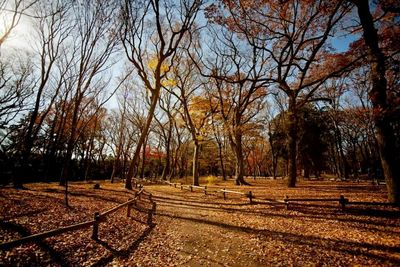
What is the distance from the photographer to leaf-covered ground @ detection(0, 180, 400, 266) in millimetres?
6438

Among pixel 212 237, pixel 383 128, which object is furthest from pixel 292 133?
pixel 212 237

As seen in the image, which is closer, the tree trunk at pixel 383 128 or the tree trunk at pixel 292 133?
the tree trunk at pixel 383 128

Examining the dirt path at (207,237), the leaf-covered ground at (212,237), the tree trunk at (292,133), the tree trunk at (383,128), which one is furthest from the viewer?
the tree trunk at (292,133)

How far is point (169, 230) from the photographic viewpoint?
995 cm

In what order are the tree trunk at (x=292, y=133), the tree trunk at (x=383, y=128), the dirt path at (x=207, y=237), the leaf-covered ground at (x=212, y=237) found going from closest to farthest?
the leaf-covered ground at (x=212, y=237) → the dirt path at (x=207, y=237) → the tree trunk at (x=383, y=128) → the tree trunk at (x=292, y=133)

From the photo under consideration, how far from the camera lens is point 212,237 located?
29.3ft

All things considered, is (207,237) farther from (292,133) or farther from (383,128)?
(292,133)

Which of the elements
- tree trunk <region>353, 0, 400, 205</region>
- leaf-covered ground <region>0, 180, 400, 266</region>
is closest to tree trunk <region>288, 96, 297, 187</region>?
leaf-covered ground <region>0, 180, 400, 266</region>

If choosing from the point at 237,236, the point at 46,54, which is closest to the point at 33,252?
the point at 237,236

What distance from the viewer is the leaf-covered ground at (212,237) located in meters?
6.44

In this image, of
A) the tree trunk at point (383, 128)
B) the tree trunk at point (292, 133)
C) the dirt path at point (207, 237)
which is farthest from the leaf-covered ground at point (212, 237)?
the tree trunk at point (292, 133)

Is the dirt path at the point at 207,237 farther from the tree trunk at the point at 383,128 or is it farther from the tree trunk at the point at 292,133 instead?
the tree trunk at the point at 292,133

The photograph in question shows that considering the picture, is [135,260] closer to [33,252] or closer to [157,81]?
[33,252]

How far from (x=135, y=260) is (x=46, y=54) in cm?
1998
